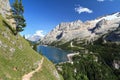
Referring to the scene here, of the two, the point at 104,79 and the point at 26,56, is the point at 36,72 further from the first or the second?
the point at 104,79

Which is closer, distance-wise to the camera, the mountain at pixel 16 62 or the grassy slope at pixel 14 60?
the grassy slope at pixel 14 60

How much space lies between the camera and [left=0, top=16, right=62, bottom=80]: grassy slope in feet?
221

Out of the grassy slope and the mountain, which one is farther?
the mountain

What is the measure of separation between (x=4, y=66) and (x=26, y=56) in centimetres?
1776

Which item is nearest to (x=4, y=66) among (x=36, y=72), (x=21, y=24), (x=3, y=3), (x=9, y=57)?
(x=9, y=57)

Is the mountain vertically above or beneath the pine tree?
beneath

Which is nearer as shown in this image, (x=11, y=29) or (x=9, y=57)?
(x=9, y=57)

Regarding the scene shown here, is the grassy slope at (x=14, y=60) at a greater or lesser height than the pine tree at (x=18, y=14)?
lesser

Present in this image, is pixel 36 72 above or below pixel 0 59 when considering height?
below

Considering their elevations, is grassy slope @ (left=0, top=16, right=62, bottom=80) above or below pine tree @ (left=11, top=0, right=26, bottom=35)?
below

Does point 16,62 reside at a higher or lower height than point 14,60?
lower

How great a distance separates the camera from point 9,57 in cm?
7400

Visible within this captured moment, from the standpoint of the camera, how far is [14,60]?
245ft

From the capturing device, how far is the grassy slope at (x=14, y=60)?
6724 centimetres
